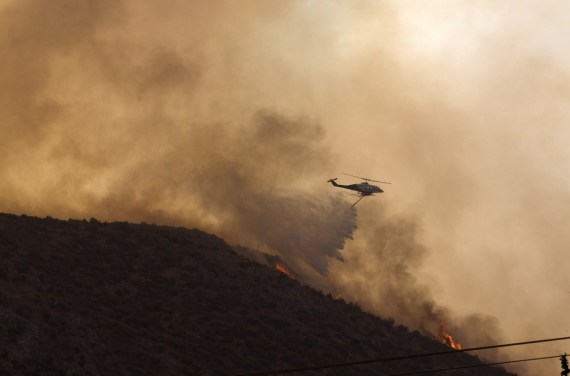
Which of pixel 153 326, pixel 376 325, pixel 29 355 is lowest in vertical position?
pixel 29 355

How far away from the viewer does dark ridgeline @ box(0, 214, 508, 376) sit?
136 meters

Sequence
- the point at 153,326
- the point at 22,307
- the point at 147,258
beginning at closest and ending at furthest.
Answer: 1. the point at 22,307
2. the point at 153,326
3. the point at 147,258

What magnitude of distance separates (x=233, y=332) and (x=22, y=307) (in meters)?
32.7

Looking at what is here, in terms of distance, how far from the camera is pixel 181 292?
166m

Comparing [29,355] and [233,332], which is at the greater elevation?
[233,332]

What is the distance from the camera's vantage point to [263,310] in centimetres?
16650

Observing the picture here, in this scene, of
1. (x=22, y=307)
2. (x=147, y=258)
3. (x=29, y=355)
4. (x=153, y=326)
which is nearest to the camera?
(x=29, y=355)

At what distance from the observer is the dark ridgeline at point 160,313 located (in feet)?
446

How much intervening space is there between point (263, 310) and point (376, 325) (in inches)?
822

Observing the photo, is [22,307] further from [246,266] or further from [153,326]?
[246,266]

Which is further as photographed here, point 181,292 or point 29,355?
point 181,292

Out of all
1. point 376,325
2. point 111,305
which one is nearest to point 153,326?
point 111,305

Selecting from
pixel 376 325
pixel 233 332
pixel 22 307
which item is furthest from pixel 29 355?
pixel 376 325

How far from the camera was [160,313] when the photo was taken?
157 meters
